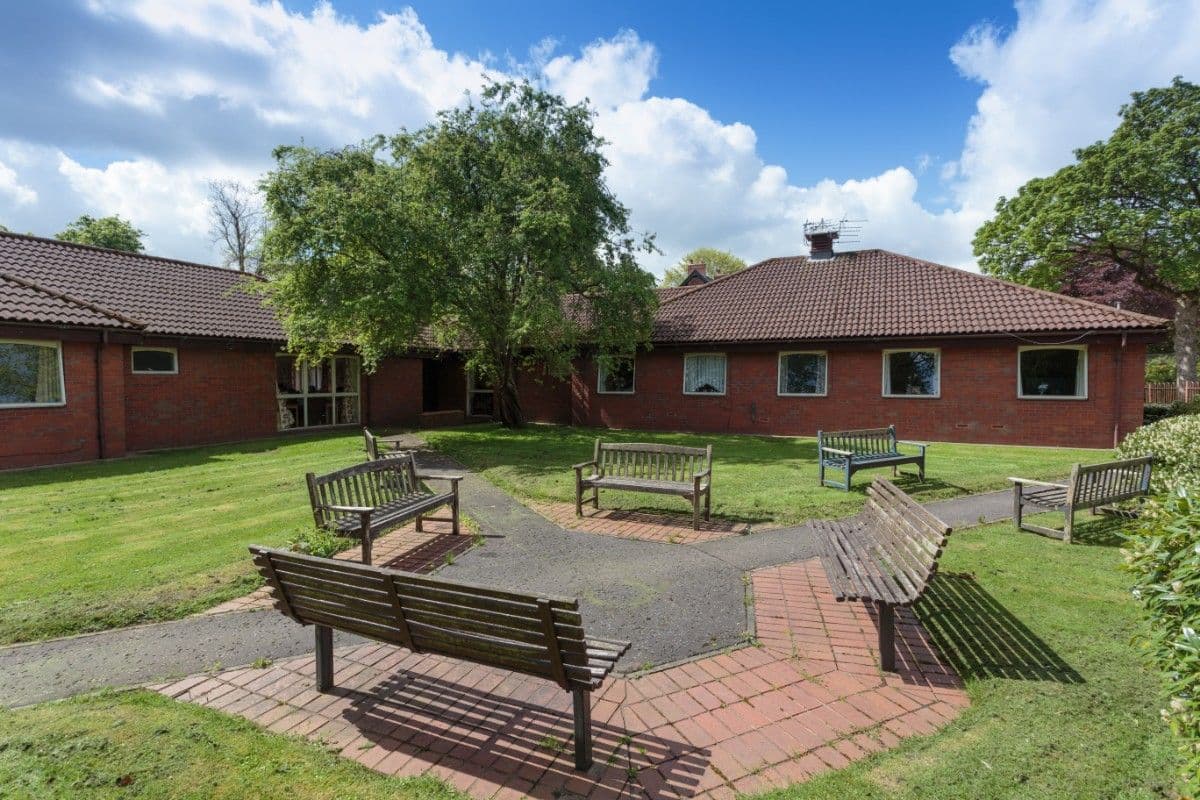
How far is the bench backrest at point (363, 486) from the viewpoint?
598cm

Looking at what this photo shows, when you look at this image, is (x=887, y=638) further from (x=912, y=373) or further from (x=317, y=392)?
(x=317, y=392)

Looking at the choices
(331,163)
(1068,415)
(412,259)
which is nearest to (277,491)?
(412,259)

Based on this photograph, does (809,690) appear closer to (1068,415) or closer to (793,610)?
(793,610)

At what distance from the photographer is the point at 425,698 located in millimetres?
3553

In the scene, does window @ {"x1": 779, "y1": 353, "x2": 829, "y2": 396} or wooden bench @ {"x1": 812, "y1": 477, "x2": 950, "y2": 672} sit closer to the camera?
wooden bench @ {"x1": 812, "y1": 477, "x2": 950, "y2": 672}

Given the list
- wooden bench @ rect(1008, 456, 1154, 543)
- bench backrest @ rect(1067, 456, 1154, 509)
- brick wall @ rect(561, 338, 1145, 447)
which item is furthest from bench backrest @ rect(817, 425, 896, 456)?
brick wall @ rect(561, 338, 1145, 447)

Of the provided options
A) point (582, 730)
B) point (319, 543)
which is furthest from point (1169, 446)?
point (319, 543)

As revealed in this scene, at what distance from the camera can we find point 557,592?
5270 millimetres

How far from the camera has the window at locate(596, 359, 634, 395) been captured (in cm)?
2017

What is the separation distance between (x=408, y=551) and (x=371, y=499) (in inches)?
30.5

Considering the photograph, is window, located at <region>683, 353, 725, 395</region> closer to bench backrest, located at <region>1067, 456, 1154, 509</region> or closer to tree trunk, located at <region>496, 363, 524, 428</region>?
tree trunk, located at <region>496, 363, 524, 428</region>

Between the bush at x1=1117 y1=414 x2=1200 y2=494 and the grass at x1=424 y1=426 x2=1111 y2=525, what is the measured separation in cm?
128

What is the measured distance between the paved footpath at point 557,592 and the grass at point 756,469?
3.94 ft

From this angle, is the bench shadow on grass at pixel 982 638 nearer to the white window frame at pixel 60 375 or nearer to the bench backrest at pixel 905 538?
the bench backrest at pixel 905 538
